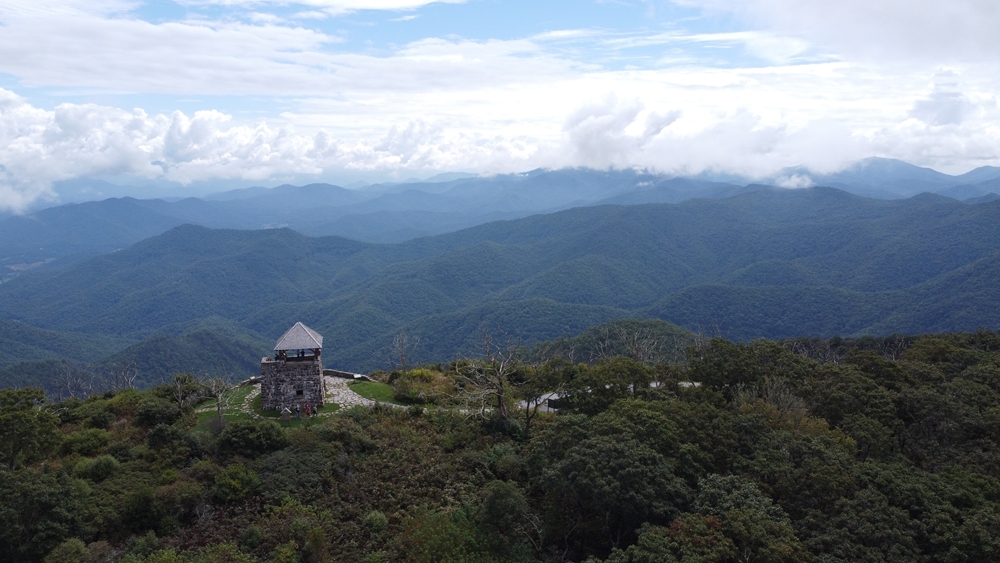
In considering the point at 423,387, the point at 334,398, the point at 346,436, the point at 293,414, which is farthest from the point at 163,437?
the point at 423,387

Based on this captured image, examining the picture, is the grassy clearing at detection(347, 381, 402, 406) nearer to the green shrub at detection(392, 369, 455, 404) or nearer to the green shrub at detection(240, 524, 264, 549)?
the green shrub at detection(392, 369, 455, 404)

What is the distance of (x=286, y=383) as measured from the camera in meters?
29.9

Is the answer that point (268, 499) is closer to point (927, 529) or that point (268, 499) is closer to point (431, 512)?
point (431, 512)

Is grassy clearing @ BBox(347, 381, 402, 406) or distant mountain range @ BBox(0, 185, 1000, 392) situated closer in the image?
grassy clearing @ BBox(347, 381, 402, 406)

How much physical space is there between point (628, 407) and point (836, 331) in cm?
11616

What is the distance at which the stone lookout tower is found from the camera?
29812 mm

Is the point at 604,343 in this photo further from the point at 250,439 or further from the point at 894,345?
the point at 250,439

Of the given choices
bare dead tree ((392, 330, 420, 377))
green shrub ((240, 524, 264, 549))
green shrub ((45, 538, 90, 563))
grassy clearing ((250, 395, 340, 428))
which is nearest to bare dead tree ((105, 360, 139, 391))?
grassy clearing ((250, 395, 340, 428))

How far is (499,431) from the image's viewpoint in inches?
1140

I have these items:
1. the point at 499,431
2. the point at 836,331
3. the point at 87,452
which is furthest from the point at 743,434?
the point at 836,331

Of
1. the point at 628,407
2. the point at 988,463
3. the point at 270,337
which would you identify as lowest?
the point at 270,337

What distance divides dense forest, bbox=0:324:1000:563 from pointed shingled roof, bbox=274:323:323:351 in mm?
3762

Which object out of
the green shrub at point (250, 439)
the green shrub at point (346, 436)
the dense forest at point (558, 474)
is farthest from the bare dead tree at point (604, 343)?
the green shrub at point (250, 439)

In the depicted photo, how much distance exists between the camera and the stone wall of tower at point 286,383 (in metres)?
29.8
